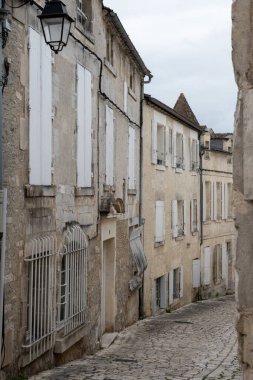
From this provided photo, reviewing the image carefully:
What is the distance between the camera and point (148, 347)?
11.2 m

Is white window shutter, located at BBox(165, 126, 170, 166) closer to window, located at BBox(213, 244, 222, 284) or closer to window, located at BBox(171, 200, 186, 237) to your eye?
window, located at BBox(171, 200, 186, 237)

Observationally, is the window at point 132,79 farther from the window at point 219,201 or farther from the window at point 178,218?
the window at point 219,201

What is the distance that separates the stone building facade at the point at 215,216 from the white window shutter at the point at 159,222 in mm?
5508

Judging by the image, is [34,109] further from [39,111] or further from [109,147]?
[109,147]

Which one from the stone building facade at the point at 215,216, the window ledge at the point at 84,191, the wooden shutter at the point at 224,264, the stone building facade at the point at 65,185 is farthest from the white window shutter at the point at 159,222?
the wooden shutter at the point at 224,264

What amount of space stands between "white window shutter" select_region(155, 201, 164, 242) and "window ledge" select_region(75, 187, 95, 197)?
23.6ft

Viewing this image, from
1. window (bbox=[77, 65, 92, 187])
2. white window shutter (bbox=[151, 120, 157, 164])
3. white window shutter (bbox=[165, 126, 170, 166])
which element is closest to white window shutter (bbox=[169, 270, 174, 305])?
white window shutter (bbox=[165, 126, 170, 166])

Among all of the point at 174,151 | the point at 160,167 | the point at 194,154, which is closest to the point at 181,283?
the point at 174,151

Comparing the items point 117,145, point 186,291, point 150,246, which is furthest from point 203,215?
point 117,145

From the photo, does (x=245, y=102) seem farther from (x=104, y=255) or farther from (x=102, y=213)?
(x=104, y=255)

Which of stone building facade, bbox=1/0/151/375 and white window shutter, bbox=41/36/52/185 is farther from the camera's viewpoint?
white window shutter, bbox=41/36/52/185

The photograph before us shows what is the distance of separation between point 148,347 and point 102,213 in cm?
256

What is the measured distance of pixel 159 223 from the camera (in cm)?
1791

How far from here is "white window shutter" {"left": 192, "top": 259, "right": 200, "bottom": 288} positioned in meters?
22.3
